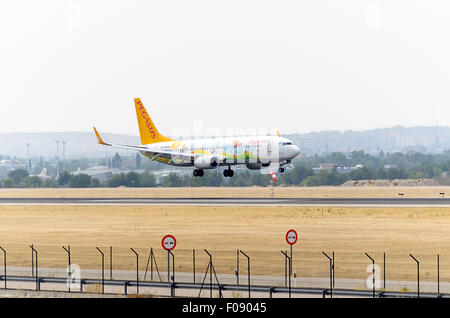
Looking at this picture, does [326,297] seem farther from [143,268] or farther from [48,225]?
[48,225]

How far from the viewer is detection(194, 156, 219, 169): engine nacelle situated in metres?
125

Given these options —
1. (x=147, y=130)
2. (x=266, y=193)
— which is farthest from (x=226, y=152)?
(x=266, y=193)

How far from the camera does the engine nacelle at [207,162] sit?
12525cm

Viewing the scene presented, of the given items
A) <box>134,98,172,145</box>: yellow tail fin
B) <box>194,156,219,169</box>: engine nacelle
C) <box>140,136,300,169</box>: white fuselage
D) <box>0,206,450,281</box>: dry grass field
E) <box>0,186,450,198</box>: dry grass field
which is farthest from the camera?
<box>134,98,172,145</box>: yellow tail fin

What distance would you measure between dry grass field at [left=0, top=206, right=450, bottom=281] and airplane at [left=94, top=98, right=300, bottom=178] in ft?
39.6

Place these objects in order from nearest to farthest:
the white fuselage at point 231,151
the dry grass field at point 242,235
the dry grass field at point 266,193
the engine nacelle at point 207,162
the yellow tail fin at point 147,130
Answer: the dry grass field at point 242,235, the white fuselage at point 231,151, the engine nacelle at point 207,162, the dry grass field at point 266,193, the yellow tail fin at point 147,130

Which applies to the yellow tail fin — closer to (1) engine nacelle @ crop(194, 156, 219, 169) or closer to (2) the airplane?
(2) the airplane

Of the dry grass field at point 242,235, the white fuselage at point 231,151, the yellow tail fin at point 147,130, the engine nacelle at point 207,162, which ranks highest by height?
the yellow tail fin at point 147,130

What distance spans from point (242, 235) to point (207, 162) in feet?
154

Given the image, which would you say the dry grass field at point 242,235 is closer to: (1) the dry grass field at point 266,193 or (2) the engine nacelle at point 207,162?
(2) the engine nacelle at point 207,162

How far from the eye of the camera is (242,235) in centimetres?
7931

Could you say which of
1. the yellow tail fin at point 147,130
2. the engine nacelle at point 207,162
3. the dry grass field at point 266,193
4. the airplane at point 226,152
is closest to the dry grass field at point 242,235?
the airplane at point 226,152

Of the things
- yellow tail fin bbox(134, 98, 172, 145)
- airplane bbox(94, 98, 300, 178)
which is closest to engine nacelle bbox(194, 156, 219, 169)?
airplane bbox(94, 98, 300, 178)

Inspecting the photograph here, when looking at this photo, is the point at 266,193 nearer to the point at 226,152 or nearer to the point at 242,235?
the point at 226,152
